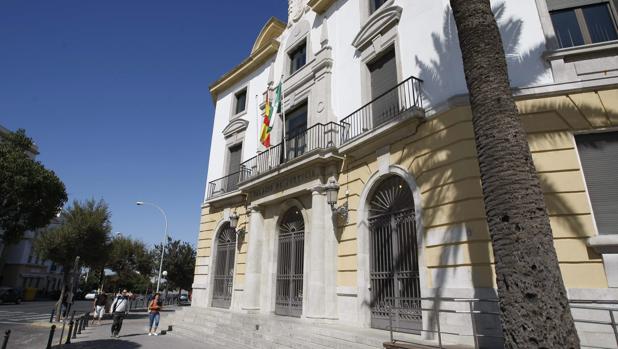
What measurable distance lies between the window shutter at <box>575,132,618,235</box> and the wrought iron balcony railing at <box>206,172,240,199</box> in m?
12.1

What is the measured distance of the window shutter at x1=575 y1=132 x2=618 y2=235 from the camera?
636cm

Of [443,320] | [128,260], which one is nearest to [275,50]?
[443,320]

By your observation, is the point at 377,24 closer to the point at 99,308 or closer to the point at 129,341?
the point at 129,341

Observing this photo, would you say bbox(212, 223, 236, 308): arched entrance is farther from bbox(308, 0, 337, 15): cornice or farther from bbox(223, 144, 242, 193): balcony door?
bbox(308, 0, 337, 15): cornice

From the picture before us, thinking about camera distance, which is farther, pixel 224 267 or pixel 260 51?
pixel 260 51

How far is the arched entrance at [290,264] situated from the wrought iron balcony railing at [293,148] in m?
2.04

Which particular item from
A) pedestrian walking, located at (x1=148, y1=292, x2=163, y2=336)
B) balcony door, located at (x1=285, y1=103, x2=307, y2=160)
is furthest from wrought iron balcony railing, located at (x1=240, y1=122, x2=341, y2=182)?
pedestrian walking, located at (x1=148, y1=292, x2=163, y2=336)

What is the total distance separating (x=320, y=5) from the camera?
1361 cm

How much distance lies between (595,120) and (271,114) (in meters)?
9.99

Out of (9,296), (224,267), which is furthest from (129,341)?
(9,296)

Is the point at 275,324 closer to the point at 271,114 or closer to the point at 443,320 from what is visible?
the point at 443,320

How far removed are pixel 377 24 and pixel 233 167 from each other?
30.6ft

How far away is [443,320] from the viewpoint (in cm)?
695

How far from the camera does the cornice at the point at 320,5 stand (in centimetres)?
1344
